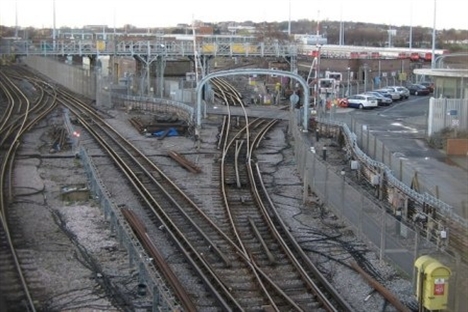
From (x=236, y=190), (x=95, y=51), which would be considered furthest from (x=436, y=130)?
(x=95, y=51)

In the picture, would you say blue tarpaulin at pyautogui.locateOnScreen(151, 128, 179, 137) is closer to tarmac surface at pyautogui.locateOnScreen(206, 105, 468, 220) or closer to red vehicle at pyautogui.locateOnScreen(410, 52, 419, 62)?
tarmac surface at pyautogui.locateOnScreen(206, 105, 468, 220)

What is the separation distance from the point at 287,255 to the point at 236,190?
508 centimetres

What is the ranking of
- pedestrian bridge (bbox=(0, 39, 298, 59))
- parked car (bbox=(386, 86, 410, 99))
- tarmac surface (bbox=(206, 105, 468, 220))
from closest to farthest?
tarmac surface (bbox=(206, 105, 468, 220)), pedestrian bridge (bbox=(0, 39, 298, 59)), parked car (bbox=(386, 86, 410, 99))

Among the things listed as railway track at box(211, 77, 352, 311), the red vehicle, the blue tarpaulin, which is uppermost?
the red vehicle

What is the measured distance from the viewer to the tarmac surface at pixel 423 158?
1426 centimetres

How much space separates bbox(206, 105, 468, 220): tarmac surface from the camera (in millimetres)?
14259

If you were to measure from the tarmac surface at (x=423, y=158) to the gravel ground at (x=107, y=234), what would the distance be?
2.10 m

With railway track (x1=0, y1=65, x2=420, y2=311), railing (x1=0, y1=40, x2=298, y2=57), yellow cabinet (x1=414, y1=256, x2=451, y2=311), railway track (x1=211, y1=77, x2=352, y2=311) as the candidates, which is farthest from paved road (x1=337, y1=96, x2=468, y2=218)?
railing (x1=0, y1=40, x2=298, y2=57)

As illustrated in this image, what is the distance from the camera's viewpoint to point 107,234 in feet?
39.8

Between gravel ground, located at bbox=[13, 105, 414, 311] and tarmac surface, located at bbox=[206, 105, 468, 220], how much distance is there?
6.90 ft

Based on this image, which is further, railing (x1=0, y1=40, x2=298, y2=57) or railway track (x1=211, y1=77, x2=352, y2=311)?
railing (x1=0, y1=40, x2=298, y2=57)

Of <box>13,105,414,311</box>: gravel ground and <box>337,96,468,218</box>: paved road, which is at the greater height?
<box>337,96,468,218</box>: paved road

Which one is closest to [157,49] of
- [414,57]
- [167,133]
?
[167,133]

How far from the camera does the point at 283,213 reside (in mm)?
14148
